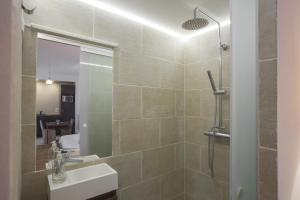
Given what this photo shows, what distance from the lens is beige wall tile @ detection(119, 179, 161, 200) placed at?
69.8 inches

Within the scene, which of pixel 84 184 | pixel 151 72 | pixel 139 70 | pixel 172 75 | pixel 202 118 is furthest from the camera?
pixel 172 75

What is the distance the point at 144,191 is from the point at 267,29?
6.21ft

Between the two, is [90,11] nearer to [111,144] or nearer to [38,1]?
[38,1]

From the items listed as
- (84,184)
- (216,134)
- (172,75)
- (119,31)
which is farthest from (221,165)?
(119,31)

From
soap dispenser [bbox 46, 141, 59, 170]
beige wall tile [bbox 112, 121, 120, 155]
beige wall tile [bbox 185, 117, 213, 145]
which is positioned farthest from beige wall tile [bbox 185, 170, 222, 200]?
soap dispenser [bbox 46, 141, 59, 170]

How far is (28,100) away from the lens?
128 centimetres

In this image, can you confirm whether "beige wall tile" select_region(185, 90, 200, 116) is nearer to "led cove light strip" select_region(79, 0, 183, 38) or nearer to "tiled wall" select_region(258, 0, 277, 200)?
"led cove light strip" select_region(79, 0, 183, 38)

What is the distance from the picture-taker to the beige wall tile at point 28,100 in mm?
1256

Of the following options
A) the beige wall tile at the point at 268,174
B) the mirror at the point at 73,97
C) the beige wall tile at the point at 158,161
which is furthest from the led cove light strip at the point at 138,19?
the beige wall tile at the point at 268,174

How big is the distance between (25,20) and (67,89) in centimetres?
58

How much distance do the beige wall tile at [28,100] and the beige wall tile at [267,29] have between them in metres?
1.44

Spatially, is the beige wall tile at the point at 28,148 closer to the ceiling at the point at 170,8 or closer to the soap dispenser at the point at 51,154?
the soap dispenser at the point at 51,154

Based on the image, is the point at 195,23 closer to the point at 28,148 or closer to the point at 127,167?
the point at 127,167

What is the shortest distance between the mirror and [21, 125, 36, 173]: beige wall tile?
0.12 feet
